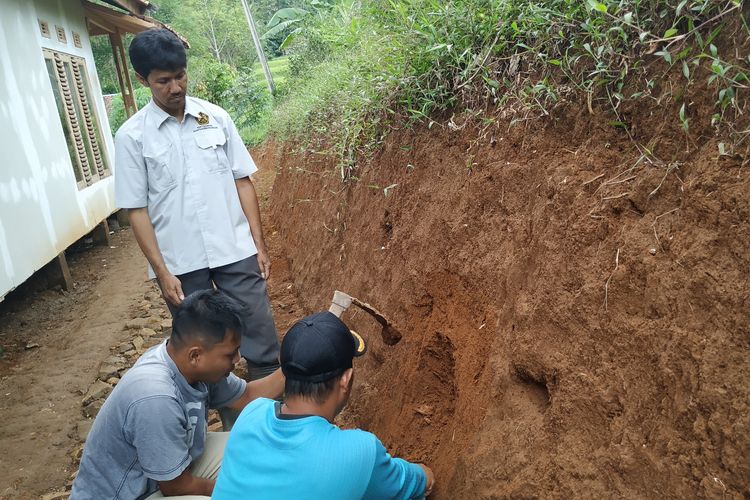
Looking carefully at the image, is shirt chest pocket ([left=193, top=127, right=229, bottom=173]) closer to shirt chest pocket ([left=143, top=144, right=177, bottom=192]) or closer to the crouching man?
shirt chest pocket ([left=143, top=144, right=177, bottom=192])

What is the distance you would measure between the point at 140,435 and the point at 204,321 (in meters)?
0.52

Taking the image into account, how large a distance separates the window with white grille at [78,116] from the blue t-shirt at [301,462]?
26.8ft

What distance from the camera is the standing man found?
334cm

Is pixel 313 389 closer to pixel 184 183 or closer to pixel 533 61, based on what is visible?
pixel 184 183

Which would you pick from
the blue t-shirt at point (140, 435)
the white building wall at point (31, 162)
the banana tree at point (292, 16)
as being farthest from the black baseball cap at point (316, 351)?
the banana tree at point (292, 16)

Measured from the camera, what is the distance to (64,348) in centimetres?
617

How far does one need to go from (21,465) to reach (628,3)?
470cm

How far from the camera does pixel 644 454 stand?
1844mm

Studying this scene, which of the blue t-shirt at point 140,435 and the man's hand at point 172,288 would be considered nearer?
the blue t-shirt at point 140,435

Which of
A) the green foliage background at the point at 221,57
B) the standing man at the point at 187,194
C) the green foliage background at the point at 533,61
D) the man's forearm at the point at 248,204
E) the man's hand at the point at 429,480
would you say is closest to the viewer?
the green foliage background at the point at 533,61

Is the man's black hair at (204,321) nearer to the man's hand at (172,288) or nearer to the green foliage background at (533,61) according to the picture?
the man's hand at (172,288)

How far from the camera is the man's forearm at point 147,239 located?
3408 millimetres

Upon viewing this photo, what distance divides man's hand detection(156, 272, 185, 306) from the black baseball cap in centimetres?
154

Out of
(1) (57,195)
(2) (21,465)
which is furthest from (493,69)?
(1) (57,195)
